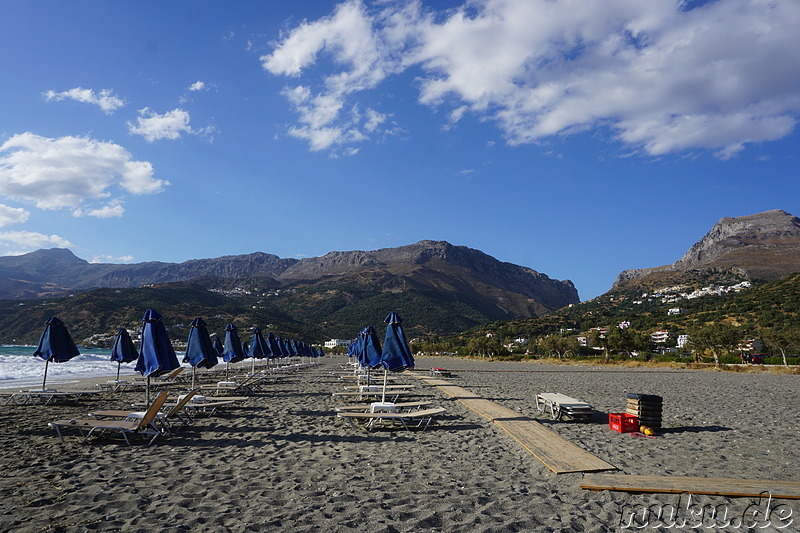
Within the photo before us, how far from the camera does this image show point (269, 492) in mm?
4906

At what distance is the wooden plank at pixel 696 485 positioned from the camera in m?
4.71

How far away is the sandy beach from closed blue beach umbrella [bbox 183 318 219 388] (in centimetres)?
194

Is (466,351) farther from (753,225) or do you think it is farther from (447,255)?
(753,225)

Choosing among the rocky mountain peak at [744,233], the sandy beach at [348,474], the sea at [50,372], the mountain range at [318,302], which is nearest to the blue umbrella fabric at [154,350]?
the sandy beach at [348,474]

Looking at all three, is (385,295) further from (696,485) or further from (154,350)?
(696,485)

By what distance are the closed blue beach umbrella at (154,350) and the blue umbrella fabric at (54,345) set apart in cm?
596

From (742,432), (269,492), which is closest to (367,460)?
(269,492)

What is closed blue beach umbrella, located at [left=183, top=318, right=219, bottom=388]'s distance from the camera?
36.7 ft

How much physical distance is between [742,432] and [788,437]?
2.08 feet

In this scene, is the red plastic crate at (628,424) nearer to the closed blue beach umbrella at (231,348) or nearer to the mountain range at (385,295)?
the closed blue beach umbrella at (231,348)

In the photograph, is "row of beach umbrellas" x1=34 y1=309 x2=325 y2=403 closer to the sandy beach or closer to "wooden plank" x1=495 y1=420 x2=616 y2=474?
the sandy beach

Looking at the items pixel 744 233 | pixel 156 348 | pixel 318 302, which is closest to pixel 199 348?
pixel 156 348

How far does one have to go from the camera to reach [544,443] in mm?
7039

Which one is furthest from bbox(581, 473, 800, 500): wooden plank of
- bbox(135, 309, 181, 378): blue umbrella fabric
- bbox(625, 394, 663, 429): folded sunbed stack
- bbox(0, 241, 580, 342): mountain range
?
bbox(0, 241, 580, 342): mountain range
